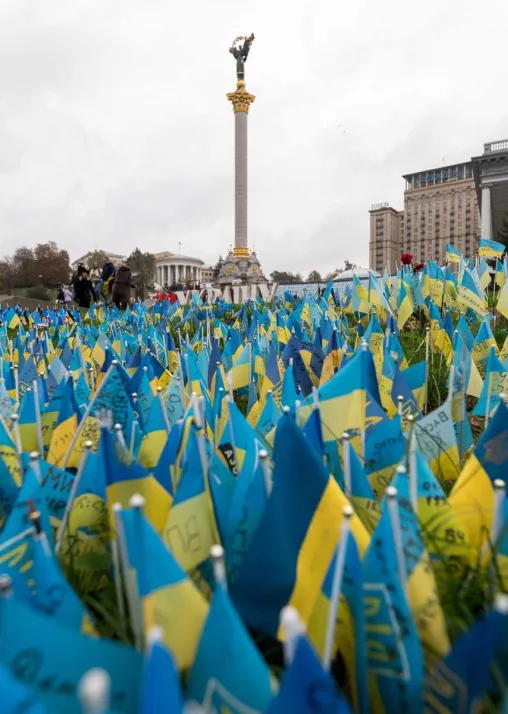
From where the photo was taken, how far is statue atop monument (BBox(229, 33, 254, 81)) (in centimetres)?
3475

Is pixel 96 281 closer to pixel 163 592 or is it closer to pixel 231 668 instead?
pixel 163 592

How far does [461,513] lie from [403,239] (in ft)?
365

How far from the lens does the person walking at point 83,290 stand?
11906mm

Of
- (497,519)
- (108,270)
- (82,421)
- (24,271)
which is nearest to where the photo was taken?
(497,519)

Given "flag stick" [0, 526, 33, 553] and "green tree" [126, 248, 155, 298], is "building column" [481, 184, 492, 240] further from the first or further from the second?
"flag stick" [0, 526, 33, 553]

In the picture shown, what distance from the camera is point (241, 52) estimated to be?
116ft

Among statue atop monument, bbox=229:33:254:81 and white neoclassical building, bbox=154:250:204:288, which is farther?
white neoclassical building, bbox=154:250:204:288

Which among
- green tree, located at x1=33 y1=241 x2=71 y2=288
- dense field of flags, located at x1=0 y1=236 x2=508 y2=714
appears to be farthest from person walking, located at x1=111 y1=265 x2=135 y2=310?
green tree, located at x1=33 y1=241 x2=71 y2=288

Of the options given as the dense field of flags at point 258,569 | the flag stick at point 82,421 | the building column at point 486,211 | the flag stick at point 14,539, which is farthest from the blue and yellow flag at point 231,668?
the building column at point 486,211

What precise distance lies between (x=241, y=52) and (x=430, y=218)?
250ft

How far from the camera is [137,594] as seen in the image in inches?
33.6

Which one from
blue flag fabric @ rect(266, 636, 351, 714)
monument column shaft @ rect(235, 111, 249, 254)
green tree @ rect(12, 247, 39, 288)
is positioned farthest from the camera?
green tree @ rect(12, 247, 39, 288)

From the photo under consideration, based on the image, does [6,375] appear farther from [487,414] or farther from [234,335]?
[487,414]

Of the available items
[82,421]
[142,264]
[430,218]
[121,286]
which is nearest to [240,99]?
[121,286]
